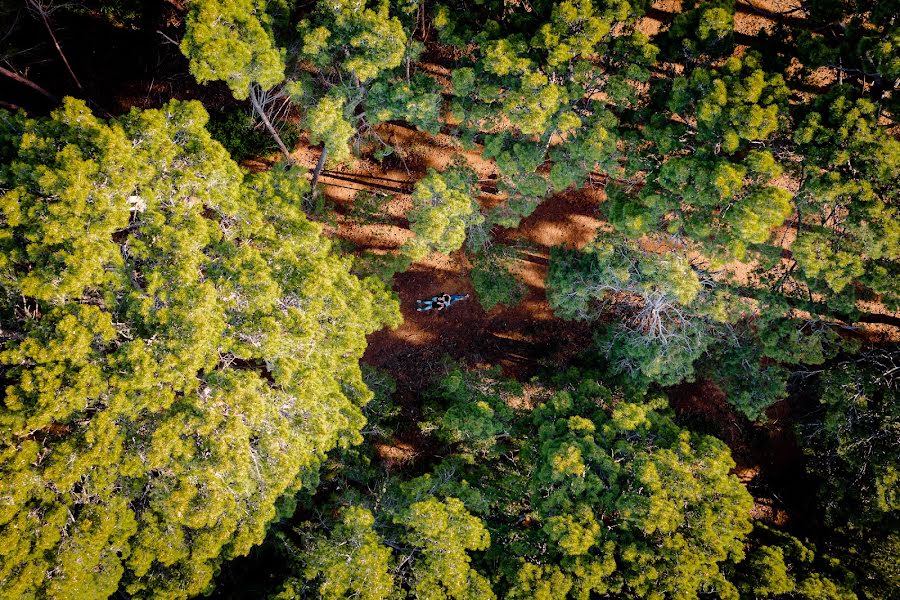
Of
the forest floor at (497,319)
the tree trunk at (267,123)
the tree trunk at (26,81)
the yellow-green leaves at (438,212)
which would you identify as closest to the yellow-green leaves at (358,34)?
the tree trunk at (267,123)

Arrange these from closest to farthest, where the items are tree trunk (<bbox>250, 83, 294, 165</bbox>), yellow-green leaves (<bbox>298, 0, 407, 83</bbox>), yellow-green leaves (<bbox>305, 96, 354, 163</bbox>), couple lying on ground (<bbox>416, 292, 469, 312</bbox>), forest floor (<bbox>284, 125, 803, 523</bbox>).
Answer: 1. yellow-green leaves (<bbox>298, 0, 407, 83</bbox>)
2. yellow-green leaves (<bbox>305, 96, 354, 163</bbox>)
3. tree trunk (<bbox>250, 83, 294, 165</bbox>)
4. couple lying on ground (<bbox>416, 292, 469, 312</bbox>)
5. forest floor (<bbox>284, 125, 803, 523</bbox>)

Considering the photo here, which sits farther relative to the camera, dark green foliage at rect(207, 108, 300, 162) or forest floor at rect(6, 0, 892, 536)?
forest floor at rect(6, 0, 892, 536)

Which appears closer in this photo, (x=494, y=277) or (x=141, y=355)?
(x=141, y=355)

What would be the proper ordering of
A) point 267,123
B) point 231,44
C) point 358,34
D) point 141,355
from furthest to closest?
1. point 267,123
2. point 358,34
3. point 231,44
4. point 141,355

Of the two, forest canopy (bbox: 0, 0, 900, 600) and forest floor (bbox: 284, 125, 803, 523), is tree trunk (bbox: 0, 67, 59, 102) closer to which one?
forest canopy (bbox: 0, 0, 900, 600)

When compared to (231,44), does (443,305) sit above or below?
below

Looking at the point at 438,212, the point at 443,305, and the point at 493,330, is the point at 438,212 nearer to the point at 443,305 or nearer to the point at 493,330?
the point at 443,305

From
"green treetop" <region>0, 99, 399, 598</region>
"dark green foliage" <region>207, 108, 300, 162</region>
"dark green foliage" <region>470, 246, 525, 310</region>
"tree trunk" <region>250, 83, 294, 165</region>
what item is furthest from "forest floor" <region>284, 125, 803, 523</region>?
"green treetop" <region>0, 99, 399, 598</region>

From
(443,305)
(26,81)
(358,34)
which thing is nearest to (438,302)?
(443,305)

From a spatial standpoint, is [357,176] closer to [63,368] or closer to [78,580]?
[63,368]
